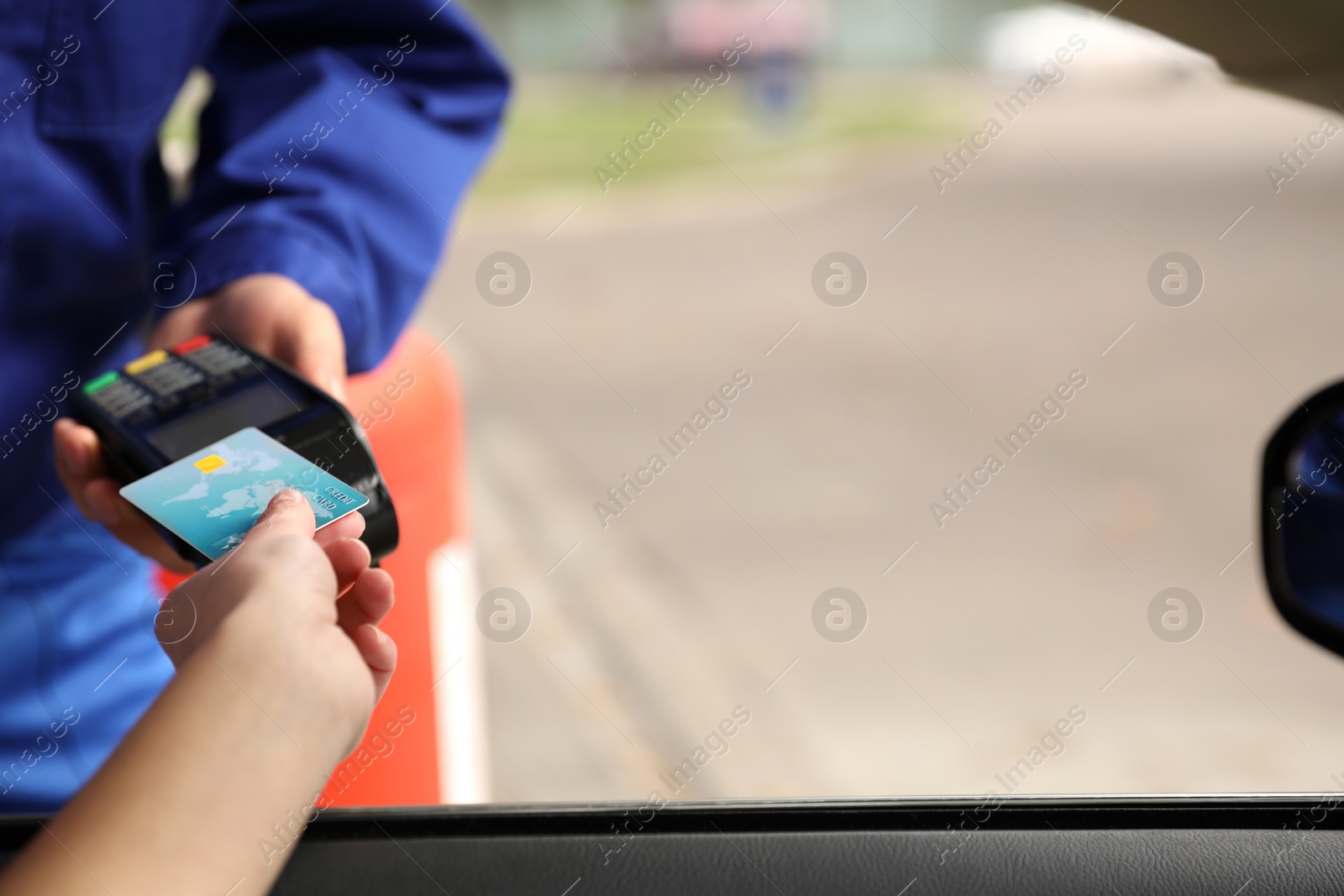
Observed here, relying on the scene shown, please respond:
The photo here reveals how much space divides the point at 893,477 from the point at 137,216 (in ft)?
10.4

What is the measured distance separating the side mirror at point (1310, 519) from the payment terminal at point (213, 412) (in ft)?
2.72

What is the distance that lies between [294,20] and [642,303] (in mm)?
5034

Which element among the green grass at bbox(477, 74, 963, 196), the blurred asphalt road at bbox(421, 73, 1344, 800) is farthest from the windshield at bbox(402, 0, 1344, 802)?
the green grass at bbox(477, 74, 963, 196)

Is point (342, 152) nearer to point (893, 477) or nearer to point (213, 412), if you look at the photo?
point (213, 412)

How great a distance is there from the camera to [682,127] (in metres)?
14.0

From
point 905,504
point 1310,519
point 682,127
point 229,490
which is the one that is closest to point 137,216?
point 229,490

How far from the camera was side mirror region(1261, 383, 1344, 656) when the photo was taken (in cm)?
102

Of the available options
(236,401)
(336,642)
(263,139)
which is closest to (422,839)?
(336,642)

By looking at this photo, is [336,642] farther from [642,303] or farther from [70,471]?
[642,303]

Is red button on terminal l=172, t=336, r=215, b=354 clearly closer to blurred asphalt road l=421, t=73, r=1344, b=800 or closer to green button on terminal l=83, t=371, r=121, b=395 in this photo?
green button on terminal l=83, t=371, r=121, b=395

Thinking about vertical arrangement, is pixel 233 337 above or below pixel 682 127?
above

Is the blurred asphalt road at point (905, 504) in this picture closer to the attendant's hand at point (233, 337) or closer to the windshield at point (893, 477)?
Result: the windshield at point (893, 477)

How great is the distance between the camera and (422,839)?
3.06 feet

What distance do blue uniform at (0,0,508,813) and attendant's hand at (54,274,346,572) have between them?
30 millimetres
